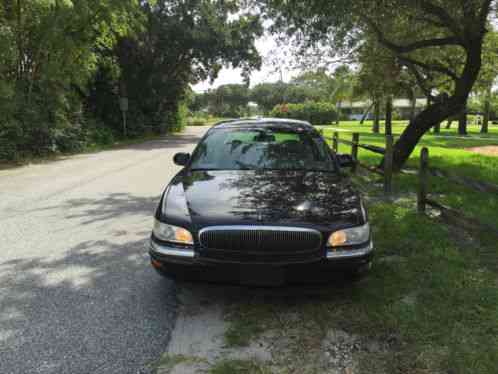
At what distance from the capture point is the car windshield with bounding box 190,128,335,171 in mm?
4352

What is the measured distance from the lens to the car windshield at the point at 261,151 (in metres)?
4.35

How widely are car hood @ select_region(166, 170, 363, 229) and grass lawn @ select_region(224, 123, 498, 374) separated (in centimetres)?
60

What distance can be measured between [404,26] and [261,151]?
6.58 meters

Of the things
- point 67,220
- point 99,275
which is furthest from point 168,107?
point 99,275

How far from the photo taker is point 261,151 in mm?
4594

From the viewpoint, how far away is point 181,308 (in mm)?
3293

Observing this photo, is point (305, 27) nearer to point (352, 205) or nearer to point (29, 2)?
point (352, 205)

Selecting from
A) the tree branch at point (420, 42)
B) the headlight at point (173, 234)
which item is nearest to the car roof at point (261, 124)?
the headlight at point (173, 234)

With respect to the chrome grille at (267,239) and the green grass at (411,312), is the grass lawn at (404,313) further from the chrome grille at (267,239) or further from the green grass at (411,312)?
the chrome grille at (267,239)

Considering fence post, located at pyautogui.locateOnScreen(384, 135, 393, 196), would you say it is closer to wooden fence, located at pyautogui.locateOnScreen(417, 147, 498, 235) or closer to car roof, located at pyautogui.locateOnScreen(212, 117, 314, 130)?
wooden fence, located at pyautogui.locateOnScreen(417, 147, 498, 235)

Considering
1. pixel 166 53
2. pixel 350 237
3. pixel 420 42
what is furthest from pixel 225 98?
pixel 350 237

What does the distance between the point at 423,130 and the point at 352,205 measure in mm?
6898

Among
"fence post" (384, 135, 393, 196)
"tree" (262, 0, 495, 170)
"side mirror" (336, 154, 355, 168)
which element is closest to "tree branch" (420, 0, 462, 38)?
"tree" (262, 0, 495, 170)

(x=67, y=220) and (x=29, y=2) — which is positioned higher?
(x=29, y=2)
